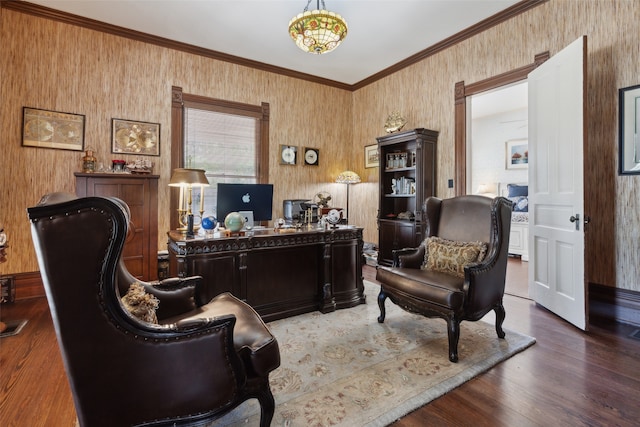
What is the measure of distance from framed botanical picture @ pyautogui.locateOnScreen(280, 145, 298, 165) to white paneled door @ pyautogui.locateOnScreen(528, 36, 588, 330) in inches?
133

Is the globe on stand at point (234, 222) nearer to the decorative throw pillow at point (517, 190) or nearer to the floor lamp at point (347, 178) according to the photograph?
the floor lamp at point (347, 178)

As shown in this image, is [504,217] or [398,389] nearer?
[398,389]

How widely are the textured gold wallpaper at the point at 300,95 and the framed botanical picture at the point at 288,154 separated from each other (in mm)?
97

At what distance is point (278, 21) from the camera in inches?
151

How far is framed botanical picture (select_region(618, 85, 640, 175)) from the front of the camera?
271 cm

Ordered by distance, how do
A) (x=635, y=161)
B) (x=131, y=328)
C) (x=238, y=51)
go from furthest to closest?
(x=238, y=51), (x=635, y=161), (x=131, y=328)

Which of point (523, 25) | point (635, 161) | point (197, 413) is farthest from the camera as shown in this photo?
point (523, 25)

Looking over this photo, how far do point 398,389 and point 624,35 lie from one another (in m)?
3.62

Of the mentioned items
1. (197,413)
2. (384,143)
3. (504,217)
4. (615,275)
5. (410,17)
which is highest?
(410,17)

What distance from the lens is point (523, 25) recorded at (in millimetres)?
3482

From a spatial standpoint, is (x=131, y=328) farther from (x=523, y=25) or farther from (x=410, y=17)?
(x=523, y=25)

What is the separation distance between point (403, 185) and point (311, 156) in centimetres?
172

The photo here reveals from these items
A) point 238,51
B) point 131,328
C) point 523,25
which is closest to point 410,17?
point 523,25

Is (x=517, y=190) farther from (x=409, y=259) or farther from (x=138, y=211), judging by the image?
(x=138, y=211)
